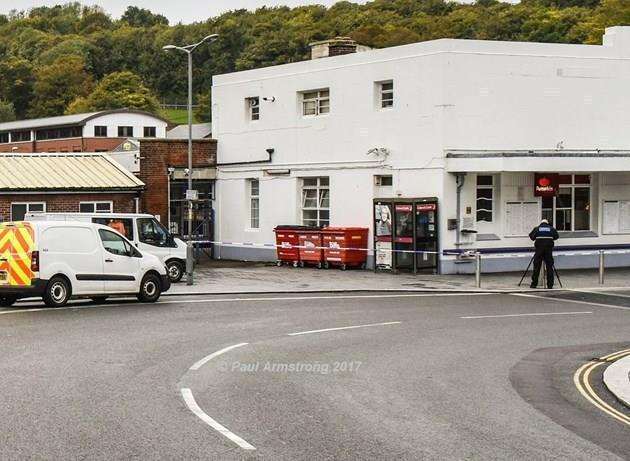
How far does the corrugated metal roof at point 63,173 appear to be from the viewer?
1459 inches

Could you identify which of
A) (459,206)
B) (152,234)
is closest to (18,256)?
(152,234)

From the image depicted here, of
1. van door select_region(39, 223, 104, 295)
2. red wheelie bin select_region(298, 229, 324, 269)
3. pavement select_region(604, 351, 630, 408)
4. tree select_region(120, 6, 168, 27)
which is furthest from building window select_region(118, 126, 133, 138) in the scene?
tree select_region(120, 6, 168, 27)

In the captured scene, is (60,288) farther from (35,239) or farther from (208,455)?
(208,455)

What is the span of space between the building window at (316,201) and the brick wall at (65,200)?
629 centimetres

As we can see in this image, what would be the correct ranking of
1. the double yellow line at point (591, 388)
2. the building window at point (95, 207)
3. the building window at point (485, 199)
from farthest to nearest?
the building window at point (95, 207), the building window at point (485, 199), the double yellow line at point (591, 388)

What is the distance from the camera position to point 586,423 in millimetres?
10828

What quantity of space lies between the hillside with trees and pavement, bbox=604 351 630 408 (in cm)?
7447

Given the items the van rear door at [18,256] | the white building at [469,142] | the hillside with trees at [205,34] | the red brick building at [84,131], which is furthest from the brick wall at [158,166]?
the hillside with trees at [205,34]

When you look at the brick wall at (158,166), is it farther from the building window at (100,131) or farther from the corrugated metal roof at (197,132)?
the building window at (100,131)

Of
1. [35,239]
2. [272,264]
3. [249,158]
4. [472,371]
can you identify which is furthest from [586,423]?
[249,158]

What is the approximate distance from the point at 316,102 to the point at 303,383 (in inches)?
1013

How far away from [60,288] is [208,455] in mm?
14032

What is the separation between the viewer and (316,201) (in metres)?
37.9

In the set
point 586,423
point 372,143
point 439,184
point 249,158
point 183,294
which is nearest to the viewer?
point 586,423
